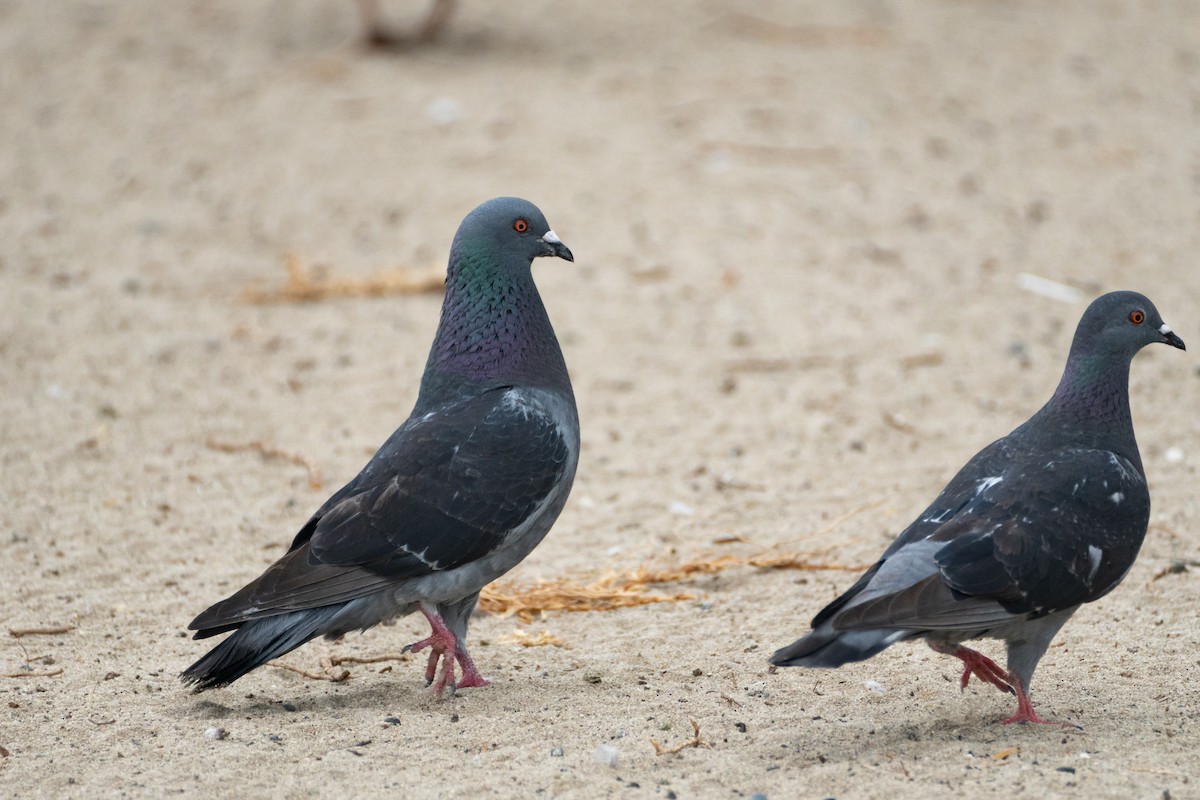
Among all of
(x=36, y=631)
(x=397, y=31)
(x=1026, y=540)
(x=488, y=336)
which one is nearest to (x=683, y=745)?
(x=1026, y=540)

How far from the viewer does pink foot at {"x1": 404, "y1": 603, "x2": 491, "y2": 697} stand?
14.5 feet

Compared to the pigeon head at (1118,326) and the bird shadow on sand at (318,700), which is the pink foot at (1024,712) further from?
the bird shadow on sand at (318,700)

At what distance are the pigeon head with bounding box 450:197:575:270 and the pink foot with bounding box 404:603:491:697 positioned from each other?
127cm

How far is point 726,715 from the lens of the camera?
4.18m

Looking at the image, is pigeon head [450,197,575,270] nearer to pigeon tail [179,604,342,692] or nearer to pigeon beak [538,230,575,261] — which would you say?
pigeon beak [538,230,575,261]

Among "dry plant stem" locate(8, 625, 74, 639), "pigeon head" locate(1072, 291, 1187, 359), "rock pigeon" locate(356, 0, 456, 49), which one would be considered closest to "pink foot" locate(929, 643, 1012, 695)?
"pigeon head" locate(1072, 291, 1187, 359)

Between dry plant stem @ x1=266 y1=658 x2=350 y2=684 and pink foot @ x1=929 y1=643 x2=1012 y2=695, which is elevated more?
pink foot @ x1=929 y1=643 x2=1012 y2=695

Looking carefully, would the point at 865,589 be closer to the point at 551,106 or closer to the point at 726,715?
the point at 726,715

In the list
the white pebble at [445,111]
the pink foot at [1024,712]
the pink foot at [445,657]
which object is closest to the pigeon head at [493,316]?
the pink foot at [445,657]

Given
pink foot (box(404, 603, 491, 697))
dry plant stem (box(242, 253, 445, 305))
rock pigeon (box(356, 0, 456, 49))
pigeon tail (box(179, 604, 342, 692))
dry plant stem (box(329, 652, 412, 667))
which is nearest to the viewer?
pigeon tail (box(179, 604, 342, 692))

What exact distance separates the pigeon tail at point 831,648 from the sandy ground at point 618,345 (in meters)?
0.36

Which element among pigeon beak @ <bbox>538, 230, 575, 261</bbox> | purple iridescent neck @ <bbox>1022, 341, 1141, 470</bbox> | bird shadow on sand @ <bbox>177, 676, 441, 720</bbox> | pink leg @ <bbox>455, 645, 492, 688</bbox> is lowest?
bird shadow on sand @ <bbox>177, 676, 441, 720</bbox>

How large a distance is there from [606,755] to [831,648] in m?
0.74

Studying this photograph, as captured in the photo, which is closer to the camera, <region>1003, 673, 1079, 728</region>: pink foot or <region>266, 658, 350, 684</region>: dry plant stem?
<region>1003, 673, 1079, 728</region>: pink foot
